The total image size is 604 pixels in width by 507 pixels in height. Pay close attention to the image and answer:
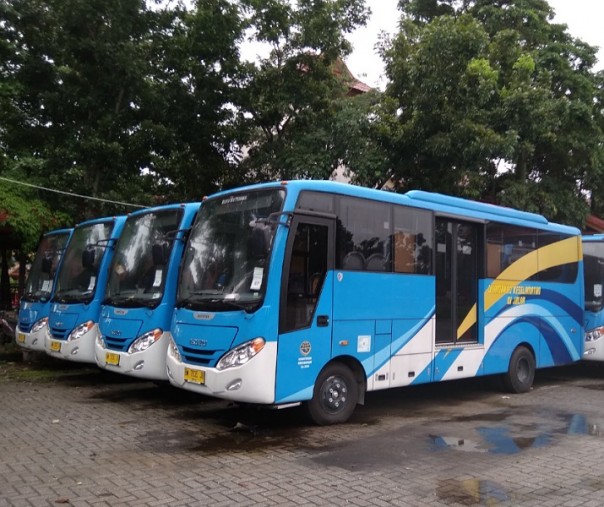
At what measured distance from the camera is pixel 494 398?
33.4 feet

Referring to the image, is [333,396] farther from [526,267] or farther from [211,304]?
[526,267]

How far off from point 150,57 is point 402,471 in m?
Answer: 12.2

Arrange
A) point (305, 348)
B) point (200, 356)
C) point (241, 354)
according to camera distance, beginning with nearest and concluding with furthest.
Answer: point (241, 354) → point (305, 348) → point (200, 356)

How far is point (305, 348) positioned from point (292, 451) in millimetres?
1226

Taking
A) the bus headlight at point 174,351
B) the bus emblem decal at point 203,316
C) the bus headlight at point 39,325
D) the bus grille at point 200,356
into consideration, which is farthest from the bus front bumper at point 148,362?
the bus headlight at point 39,325

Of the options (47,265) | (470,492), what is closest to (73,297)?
(47,265)

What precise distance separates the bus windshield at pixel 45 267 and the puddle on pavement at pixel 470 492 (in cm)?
888

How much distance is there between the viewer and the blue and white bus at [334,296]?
7.02m

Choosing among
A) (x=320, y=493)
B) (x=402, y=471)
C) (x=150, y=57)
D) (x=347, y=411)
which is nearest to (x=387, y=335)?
(x=347, y=411)

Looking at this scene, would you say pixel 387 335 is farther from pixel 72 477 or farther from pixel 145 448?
pixel 72 477

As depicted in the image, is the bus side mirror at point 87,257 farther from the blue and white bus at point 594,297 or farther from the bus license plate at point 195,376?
the blue and white bus at point 594,297

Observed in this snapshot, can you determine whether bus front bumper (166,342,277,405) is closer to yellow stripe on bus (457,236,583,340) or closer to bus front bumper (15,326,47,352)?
yellow stripe on bus (457,236,583,340)

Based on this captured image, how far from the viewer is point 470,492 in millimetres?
5277

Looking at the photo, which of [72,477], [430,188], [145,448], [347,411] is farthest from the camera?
[430,188]
